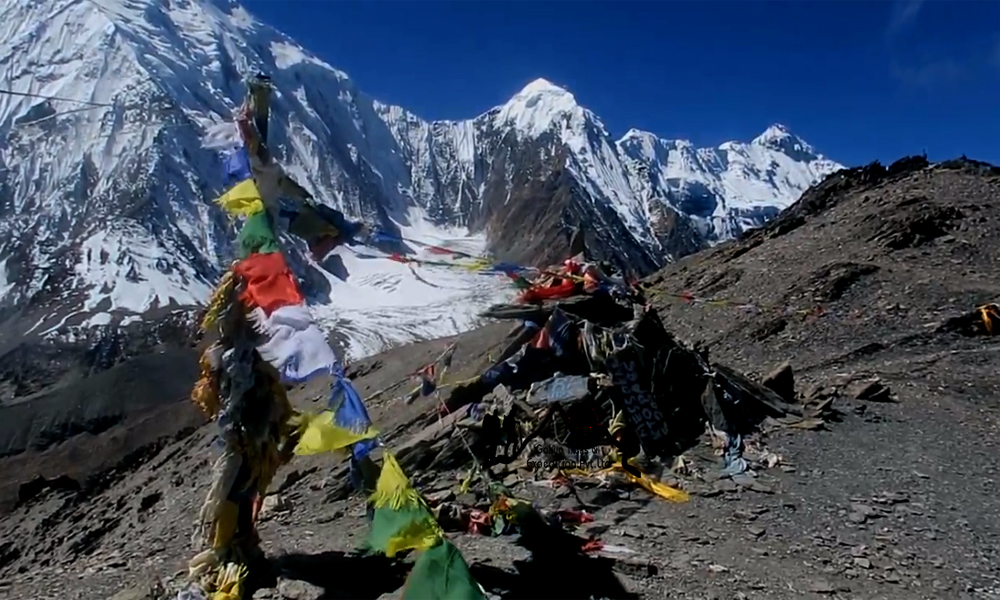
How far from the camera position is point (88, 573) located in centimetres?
1212

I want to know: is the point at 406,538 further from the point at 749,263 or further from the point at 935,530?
the point at 749,263

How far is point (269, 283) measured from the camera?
8.52 meters

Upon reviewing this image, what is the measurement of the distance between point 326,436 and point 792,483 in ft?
26.6

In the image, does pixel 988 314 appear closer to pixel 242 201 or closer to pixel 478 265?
pixel 478 265

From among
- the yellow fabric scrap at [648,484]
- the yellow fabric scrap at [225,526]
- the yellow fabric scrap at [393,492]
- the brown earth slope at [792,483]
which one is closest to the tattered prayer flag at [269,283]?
the yellow fabric scrap at [393,492]

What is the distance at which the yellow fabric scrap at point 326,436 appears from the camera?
838 cm

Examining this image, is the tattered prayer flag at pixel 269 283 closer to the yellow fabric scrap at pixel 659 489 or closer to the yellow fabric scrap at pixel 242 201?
the yellow fabric scrap at pixel 242 201

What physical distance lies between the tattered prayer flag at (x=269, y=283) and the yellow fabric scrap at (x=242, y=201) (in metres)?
0.56

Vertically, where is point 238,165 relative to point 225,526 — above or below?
above

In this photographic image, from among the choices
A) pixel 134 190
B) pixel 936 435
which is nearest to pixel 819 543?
pixel 936 435

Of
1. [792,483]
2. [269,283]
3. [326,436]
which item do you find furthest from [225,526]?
[792,483]

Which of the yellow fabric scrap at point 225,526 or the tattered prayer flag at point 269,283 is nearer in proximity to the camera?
the tattered prayer flag at point 269,283

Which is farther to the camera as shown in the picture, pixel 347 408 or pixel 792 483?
pixel 792 483

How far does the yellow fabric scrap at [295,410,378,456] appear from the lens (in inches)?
330
